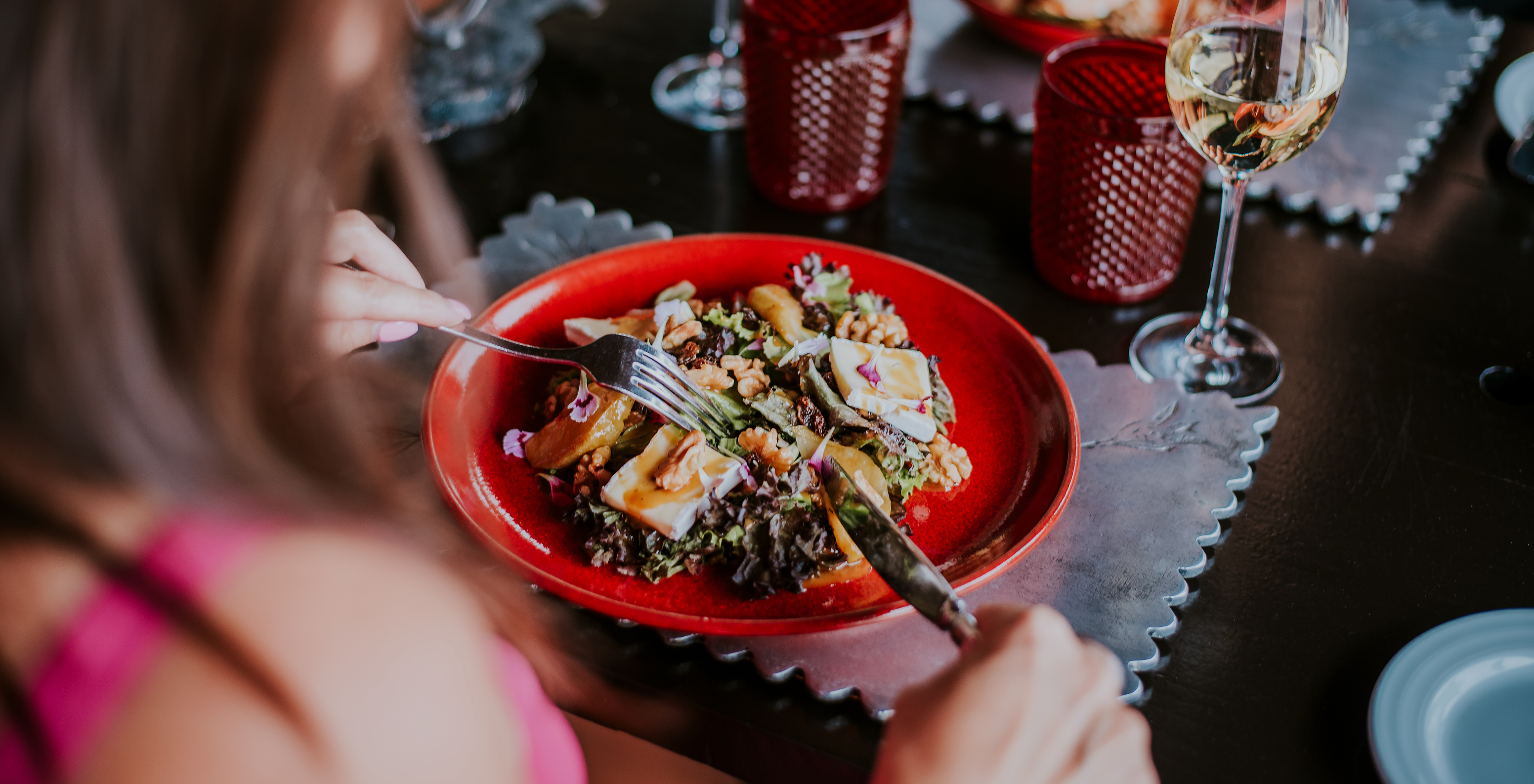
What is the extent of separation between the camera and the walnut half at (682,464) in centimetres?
93

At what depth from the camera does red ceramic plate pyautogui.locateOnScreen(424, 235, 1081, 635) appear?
0.89 metres

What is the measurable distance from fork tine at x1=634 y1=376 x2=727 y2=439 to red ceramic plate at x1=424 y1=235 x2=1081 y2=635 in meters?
A: 0.14

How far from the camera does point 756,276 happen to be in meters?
1.28

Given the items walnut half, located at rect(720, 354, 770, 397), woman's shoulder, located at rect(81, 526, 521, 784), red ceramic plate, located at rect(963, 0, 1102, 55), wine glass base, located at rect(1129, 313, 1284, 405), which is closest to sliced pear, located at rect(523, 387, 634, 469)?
walnut half, located at rect(720, 354, 770, 397)

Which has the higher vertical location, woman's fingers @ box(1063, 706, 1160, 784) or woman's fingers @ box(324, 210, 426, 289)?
woman's fingers @ box(324, 210, 426, 289)

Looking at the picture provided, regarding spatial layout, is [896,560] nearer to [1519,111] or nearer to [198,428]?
[198,428]

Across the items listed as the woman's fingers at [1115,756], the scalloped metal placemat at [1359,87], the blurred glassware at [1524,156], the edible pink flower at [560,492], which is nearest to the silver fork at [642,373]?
the edible pink flower at [560,492]

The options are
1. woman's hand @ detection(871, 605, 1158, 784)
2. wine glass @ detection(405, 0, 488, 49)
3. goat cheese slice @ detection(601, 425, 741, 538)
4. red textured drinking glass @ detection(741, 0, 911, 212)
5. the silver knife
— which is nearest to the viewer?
woman's hand @ detection(871, 605, 1158, 784)

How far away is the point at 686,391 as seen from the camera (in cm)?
103

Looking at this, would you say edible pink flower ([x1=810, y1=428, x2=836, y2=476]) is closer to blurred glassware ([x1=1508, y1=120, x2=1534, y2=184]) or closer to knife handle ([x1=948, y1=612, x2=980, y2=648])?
knife handle ([x1=948, y1=612, x2=980, y2=648])

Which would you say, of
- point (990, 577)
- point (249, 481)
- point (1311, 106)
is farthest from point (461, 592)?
point (1311, 106)

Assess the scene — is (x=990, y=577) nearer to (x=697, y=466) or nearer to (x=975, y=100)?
(x=697, y=466)

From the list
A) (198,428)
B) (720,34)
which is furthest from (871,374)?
(720,34)

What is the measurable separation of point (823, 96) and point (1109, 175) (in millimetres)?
388
